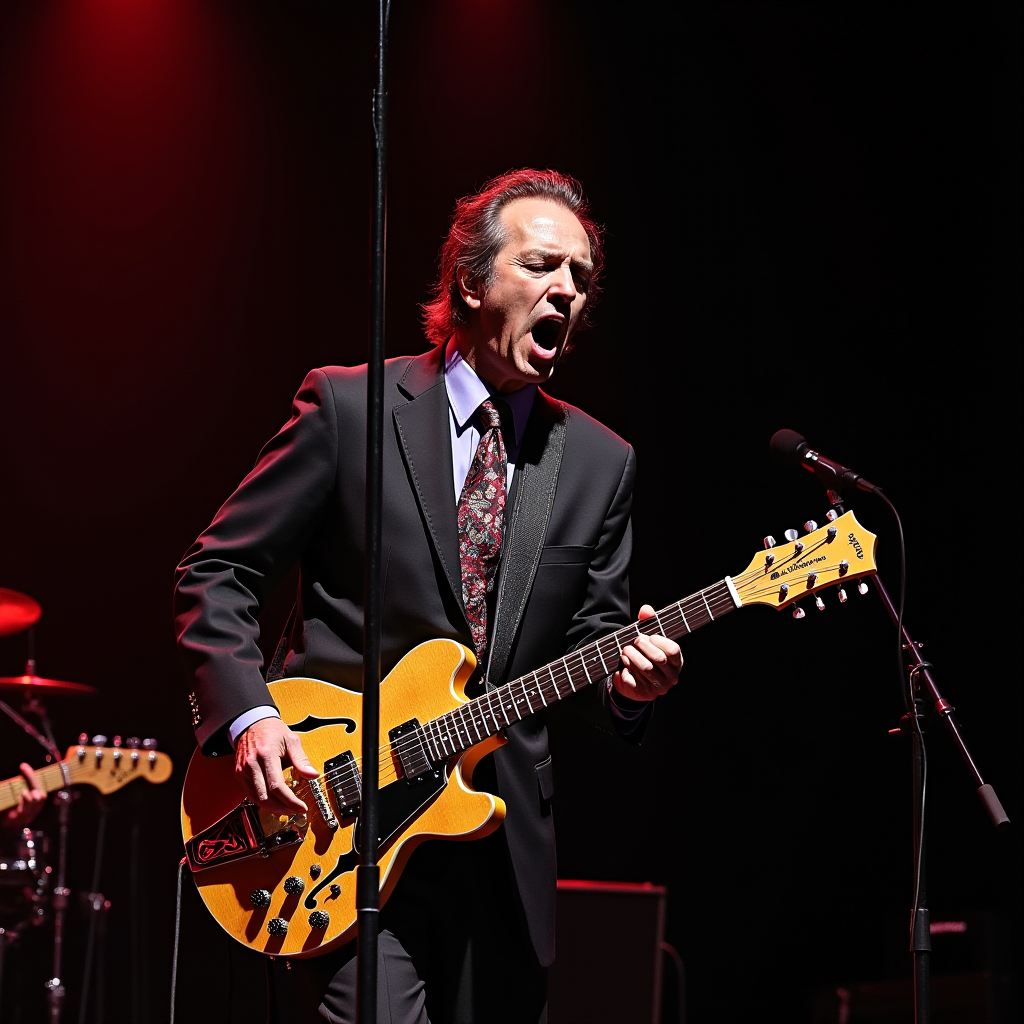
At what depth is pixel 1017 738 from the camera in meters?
5.11

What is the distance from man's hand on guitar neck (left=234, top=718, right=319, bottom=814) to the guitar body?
2.9 inches

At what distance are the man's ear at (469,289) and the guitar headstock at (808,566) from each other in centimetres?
82

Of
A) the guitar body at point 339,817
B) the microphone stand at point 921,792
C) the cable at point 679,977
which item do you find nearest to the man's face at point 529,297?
the guitar body at point 339,817

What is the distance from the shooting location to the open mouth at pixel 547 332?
104 inches

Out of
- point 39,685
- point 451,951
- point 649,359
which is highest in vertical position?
point 649,359

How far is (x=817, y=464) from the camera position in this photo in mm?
2662

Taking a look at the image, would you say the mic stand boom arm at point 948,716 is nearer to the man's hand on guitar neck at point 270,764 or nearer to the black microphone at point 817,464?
the black microphone at point 817,464

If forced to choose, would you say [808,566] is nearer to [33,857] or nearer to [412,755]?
[412,755]

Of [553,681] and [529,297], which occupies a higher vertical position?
[529,297]

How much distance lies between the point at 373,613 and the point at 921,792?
1.37 metres

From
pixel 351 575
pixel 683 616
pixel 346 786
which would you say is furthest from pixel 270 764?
pixel 683 616

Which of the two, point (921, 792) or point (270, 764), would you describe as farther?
point (921, 792)

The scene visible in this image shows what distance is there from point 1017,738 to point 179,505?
11.6 feet

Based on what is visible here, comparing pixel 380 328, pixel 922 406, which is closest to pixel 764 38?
pixel 922 406
